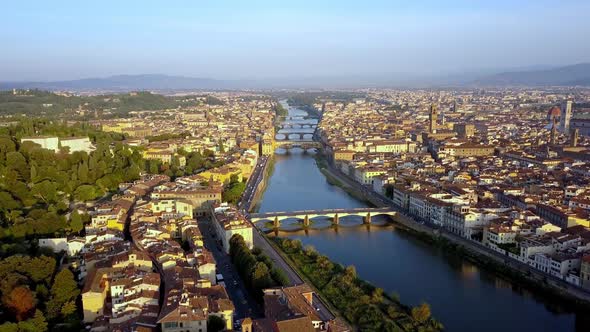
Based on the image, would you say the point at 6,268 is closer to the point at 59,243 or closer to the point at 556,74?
the point at 59,243

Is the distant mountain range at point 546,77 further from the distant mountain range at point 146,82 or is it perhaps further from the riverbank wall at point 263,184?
the riverbank wall at point 263,184

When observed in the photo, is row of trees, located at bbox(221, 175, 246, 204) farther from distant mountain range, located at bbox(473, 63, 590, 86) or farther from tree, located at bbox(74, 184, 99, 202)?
distant mountain range, located at bbox(473, 63, 590, 86)

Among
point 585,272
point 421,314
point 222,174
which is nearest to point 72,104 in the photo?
point 222,174

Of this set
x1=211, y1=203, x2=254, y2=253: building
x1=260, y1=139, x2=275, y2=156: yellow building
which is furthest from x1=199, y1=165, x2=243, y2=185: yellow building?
x1=260, y1=139, x2=275, y2=156: yellow building

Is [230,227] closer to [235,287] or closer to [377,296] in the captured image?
[235,287]

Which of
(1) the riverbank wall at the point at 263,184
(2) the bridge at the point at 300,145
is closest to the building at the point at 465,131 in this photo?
(2) the bridge at the point at 300,145
